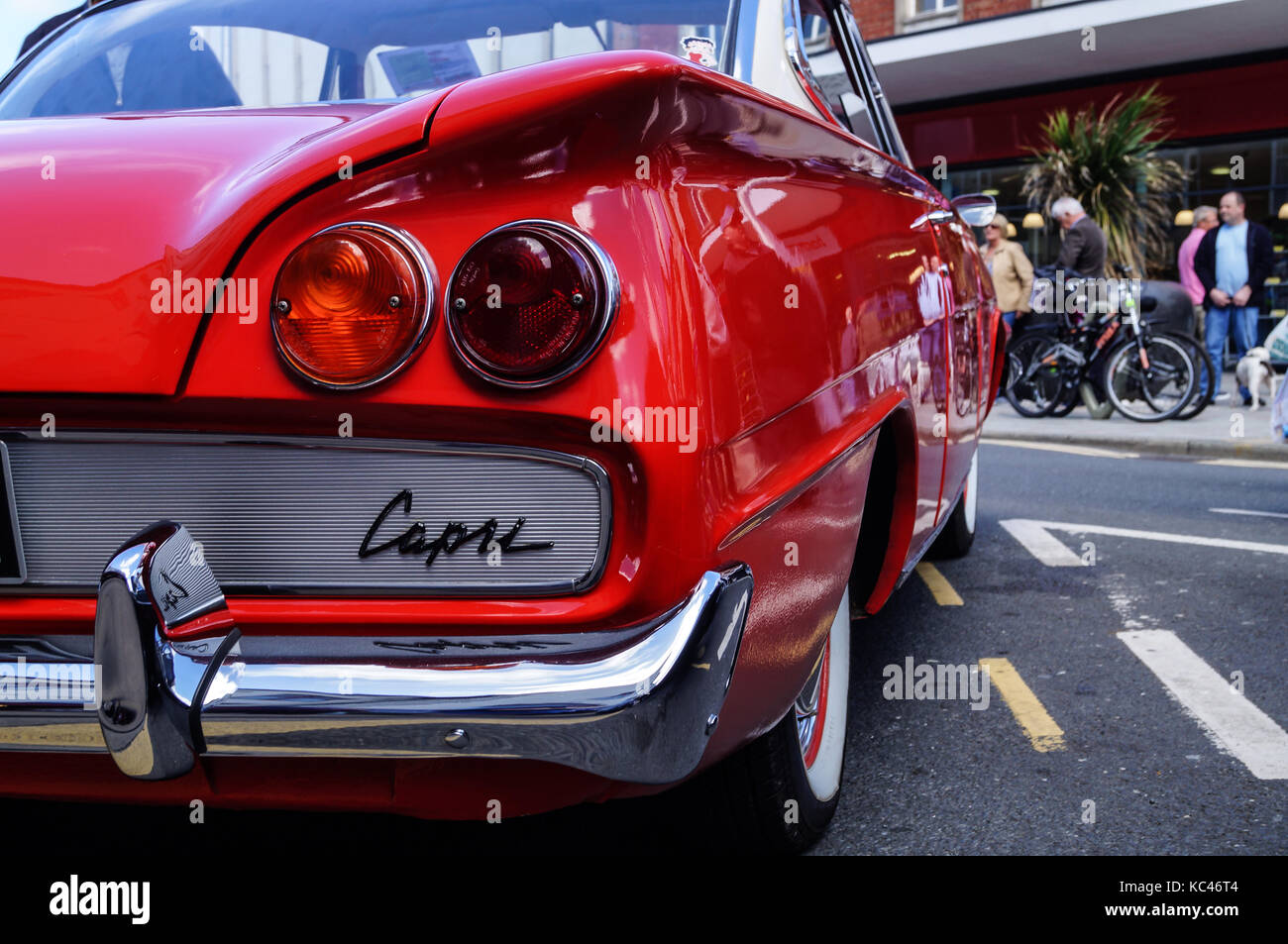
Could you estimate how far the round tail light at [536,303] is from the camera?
144 cm

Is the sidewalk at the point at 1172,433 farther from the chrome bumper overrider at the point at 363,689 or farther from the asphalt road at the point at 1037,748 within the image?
the chrome bumper overrider at the point at 363,689

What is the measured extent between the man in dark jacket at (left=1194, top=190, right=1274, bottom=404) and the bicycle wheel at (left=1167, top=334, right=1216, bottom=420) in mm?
1970

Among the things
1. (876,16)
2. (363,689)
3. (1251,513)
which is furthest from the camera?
(876,16)

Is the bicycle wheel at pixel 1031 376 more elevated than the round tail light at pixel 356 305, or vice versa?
the round tail light at pixel 356 305

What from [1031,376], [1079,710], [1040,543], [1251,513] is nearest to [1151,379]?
[1031,376]

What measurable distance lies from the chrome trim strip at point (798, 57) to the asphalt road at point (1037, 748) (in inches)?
52.4

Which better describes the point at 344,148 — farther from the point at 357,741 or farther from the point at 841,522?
the point at 841,522

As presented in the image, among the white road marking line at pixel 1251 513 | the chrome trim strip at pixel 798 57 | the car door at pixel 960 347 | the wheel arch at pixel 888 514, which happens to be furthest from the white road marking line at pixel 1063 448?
the chrome trim strip at pixel 798 57

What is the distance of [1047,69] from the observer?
16359 mm

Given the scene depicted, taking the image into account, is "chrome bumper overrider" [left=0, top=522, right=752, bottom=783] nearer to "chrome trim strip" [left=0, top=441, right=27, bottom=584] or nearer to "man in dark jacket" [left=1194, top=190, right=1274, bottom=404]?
"chrome trim strip" [left=0, top=441, right=27, bottom=584]

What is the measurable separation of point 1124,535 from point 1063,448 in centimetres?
364

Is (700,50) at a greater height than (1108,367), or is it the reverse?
(700,50)

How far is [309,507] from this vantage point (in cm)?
151

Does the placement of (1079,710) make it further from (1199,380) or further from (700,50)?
(1199,380)
